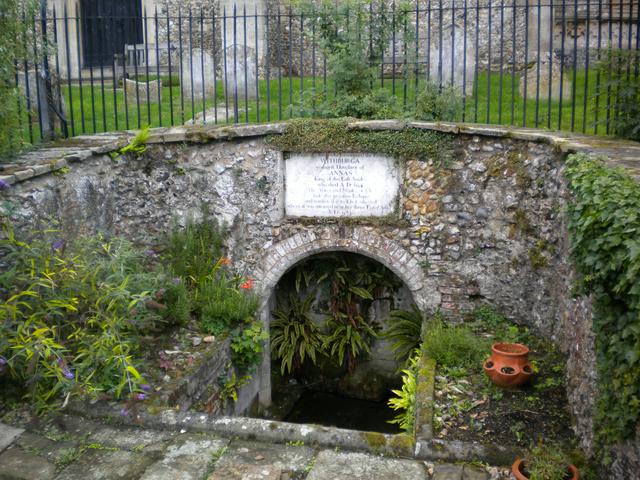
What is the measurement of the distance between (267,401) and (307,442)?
12.9 ft

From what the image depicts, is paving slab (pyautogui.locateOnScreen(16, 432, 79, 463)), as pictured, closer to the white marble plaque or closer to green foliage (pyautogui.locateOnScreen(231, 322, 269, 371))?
green foliage (pyautogui.locateOnScreen(231, 322, 269, 371))

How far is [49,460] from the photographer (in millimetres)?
4793

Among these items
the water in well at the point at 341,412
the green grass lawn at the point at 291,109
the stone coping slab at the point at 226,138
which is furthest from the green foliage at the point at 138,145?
the water in well at the point at 341,412

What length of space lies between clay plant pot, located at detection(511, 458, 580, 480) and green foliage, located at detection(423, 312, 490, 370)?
6.70 ft

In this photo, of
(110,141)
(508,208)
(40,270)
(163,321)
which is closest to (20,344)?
(40,270)

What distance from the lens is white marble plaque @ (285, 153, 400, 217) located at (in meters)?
8.07

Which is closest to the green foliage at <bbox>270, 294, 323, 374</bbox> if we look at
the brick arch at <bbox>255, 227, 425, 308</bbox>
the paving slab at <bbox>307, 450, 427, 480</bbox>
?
the brick arch at <bbox>255, 227, 425, 308</bbox>

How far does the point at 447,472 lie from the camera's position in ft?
15.2

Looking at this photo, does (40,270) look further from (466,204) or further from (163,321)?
(466,204)

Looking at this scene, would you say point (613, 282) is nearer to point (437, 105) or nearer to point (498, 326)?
point (498, 326)

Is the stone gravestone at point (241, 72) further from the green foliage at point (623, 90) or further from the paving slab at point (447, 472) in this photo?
the paving slab at point (447, 472)

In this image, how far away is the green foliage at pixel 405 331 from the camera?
8.59m

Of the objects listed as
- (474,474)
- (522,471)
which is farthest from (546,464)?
(474,474)

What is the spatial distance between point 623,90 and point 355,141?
9.25 ft
